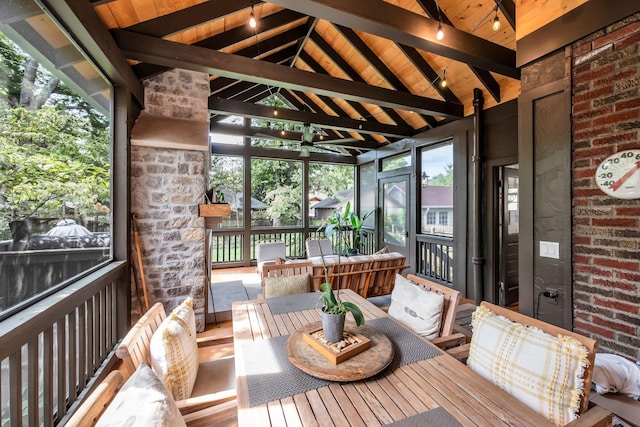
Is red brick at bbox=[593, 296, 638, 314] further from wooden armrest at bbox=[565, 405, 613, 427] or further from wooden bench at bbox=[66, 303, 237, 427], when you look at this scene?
wooden bench at bbox=[66, 303, 237, 427]

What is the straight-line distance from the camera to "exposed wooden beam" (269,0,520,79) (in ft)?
6.54

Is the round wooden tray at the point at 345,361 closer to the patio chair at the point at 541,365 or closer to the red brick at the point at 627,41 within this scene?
the patio chair at the point at 541,365

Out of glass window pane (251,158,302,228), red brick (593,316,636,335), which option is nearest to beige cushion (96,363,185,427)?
red brick (593,316,636,335)

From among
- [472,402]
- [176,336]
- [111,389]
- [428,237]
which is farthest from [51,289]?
[428,237]

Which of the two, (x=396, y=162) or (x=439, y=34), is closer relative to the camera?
(x=439, y=34)

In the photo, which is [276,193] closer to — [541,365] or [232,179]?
[232,179]

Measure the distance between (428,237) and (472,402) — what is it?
445cm

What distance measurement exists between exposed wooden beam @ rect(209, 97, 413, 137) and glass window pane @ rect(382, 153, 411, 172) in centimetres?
59

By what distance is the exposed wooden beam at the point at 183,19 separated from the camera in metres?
2.55

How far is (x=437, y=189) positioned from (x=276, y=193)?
154 inches

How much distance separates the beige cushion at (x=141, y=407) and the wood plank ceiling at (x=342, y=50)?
2.32 meters

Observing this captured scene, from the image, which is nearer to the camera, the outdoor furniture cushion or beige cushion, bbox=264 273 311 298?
the outdoor furniture cushion

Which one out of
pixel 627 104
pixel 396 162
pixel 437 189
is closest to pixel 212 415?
pixel 627 104

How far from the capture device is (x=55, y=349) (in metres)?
1.75
